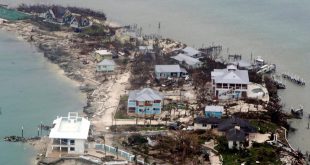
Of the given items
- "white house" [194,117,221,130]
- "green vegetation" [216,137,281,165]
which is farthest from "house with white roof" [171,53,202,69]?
"green vegetation" [216,137,281,165]

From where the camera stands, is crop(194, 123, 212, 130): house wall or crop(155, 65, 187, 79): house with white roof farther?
crop(155, 65, 187, 79): house with white roof

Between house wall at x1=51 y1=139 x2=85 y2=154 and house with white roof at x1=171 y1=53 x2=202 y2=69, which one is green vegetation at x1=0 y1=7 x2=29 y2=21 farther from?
house wall at x1=51 y1=139 x2=85 y2=154

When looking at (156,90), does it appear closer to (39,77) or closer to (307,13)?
(39,77)

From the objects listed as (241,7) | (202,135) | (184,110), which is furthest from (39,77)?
(241,7)

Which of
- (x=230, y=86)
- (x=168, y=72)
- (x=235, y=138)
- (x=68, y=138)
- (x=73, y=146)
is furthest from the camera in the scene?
(x=168, y=72)

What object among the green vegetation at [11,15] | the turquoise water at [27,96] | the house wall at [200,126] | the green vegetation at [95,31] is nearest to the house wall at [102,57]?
the turquoise water at [27,96]

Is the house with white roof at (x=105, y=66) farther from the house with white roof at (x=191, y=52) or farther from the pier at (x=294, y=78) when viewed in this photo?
the pier at (x=294, y=78)

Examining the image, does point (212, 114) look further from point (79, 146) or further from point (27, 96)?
point (27, 96)

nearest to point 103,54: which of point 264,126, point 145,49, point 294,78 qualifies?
point 145,49
